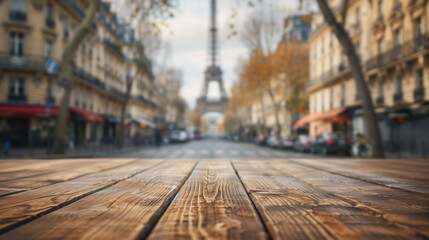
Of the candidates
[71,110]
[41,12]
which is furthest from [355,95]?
[41,12]

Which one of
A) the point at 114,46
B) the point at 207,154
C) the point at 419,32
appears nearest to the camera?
the point at 207,154

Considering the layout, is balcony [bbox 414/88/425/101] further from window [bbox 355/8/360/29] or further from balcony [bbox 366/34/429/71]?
window [bbox 355/8/360/29]

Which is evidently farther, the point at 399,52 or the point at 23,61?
the point at 23,61

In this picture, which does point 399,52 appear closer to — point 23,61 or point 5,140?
point 5,140

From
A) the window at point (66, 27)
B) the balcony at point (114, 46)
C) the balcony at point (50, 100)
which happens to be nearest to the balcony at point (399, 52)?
the balcony at point (50, 100)

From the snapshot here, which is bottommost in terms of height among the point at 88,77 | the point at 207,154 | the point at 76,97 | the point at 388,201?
the point at 207,154

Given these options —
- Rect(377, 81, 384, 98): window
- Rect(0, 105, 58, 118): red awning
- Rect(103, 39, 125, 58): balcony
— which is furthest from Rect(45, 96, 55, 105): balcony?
Rect(377, 81, 384, 98): window

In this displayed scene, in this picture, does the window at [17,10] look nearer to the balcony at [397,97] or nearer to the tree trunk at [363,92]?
the tree trunk at [363,92]

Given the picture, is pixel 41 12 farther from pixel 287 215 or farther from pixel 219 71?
pixel 219 71

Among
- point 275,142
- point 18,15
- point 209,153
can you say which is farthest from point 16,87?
point 275,142
